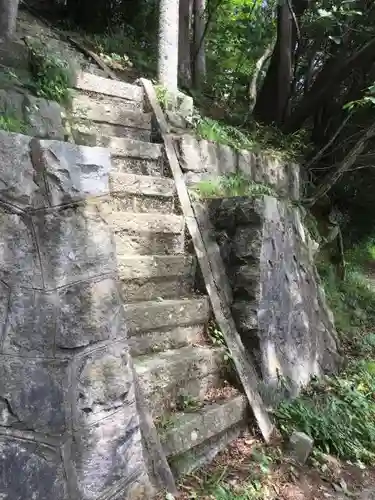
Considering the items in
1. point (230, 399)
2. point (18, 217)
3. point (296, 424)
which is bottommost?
point (296, 424)

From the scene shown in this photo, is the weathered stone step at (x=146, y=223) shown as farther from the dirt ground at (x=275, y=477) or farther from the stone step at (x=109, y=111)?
the dirt ground at (x=275, y=477)

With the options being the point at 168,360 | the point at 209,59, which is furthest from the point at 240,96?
the point at 168,360

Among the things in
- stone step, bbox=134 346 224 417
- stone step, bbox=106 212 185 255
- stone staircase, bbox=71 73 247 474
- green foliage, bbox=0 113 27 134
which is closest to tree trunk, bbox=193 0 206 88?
stone staircase, bbox=71 73 247 474

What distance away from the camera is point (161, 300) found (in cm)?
371

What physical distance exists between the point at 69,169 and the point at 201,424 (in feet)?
6.25

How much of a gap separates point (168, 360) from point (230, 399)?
594mm

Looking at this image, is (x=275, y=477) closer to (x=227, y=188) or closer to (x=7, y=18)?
(x=227, y=188)

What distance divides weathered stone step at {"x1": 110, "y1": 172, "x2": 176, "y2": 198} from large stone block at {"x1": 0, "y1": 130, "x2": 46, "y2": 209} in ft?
6.68

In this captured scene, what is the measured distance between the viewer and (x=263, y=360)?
12.9ft

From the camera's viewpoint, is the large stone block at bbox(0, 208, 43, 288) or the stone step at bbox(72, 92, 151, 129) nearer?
the large stone block at bbox(0, 208, 43, 288)

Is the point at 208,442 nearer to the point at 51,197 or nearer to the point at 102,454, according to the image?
the point at 102,454

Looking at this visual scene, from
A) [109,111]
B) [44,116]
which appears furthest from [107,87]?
[44,116]

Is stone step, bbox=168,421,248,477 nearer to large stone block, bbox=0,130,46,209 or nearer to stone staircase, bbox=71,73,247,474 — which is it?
stone staircase, bbox=71,73,247,474

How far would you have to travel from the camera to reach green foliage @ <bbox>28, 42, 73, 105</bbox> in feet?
15.1
